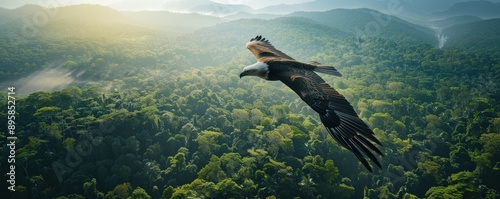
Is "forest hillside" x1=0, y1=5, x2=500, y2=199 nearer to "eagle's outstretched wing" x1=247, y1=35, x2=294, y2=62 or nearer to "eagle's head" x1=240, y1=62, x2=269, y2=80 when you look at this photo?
"eagle's outstretched wing" x1=247, y1=35, x2=294, y2=62

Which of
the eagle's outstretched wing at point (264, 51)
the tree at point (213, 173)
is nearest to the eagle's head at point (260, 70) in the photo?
the eagle's outstretched wing at point (264, 51)

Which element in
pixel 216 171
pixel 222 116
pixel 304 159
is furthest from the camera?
pixel 222 116

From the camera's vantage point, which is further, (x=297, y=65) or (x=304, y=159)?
(x=304, y=159)

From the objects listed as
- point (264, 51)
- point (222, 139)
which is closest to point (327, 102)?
point (264, 51)

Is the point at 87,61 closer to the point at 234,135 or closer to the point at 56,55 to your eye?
the point at 56,55

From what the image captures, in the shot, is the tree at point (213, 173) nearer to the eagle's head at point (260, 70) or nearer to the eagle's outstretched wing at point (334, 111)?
the eagle's head at point (260, 70)

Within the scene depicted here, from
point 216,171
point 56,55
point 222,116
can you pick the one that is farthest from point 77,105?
point 56,55
